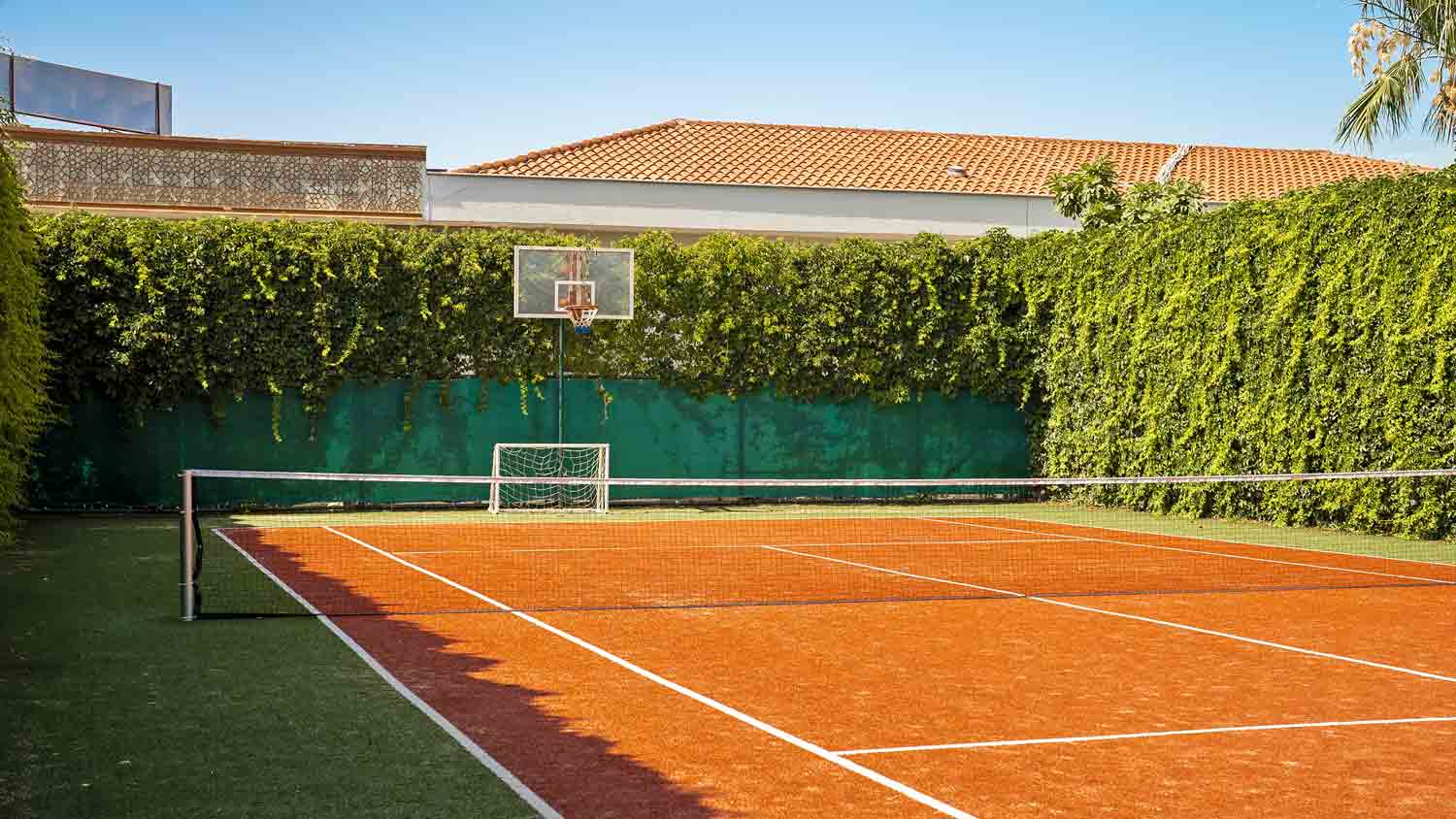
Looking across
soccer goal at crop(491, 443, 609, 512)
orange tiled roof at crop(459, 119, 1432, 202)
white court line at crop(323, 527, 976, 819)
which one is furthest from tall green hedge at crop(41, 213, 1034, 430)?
orange tiled roof at crop(459, 119, 1432, 202)

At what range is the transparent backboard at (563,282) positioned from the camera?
65.7 feet

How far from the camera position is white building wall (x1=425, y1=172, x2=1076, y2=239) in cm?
3234

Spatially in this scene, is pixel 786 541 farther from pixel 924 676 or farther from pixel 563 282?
pixel 924 676

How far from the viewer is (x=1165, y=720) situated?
21.1 ft

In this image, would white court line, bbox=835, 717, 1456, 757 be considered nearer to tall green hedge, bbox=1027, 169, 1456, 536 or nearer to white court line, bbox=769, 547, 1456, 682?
white court line, bbox=769, 547, 1456, 682

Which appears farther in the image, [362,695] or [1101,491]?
[1101,491]

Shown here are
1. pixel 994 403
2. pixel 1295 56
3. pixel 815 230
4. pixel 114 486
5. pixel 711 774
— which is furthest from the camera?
pixel 815 230

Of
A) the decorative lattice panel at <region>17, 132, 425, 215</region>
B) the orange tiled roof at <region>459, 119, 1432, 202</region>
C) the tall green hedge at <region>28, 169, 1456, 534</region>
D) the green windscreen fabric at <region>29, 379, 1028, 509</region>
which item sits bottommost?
the green windscreen fabric at <region>29, 379, 1028, 509</region>

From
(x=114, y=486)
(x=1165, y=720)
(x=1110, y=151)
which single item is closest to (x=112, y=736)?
(x=1165, y=720)

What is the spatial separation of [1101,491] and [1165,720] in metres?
14.7

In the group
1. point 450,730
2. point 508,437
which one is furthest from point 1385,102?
point 450,730

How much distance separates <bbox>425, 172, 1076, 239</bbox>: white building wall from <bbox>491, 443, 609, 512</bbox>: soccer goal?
12.3 meters

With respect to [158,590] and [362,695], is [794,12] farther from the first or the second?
[362,695]

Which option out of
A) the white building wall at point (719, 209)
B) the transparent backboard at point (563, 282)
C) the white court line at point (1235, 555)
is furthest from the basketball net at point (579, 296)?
the white building wall at point (719, 209)
